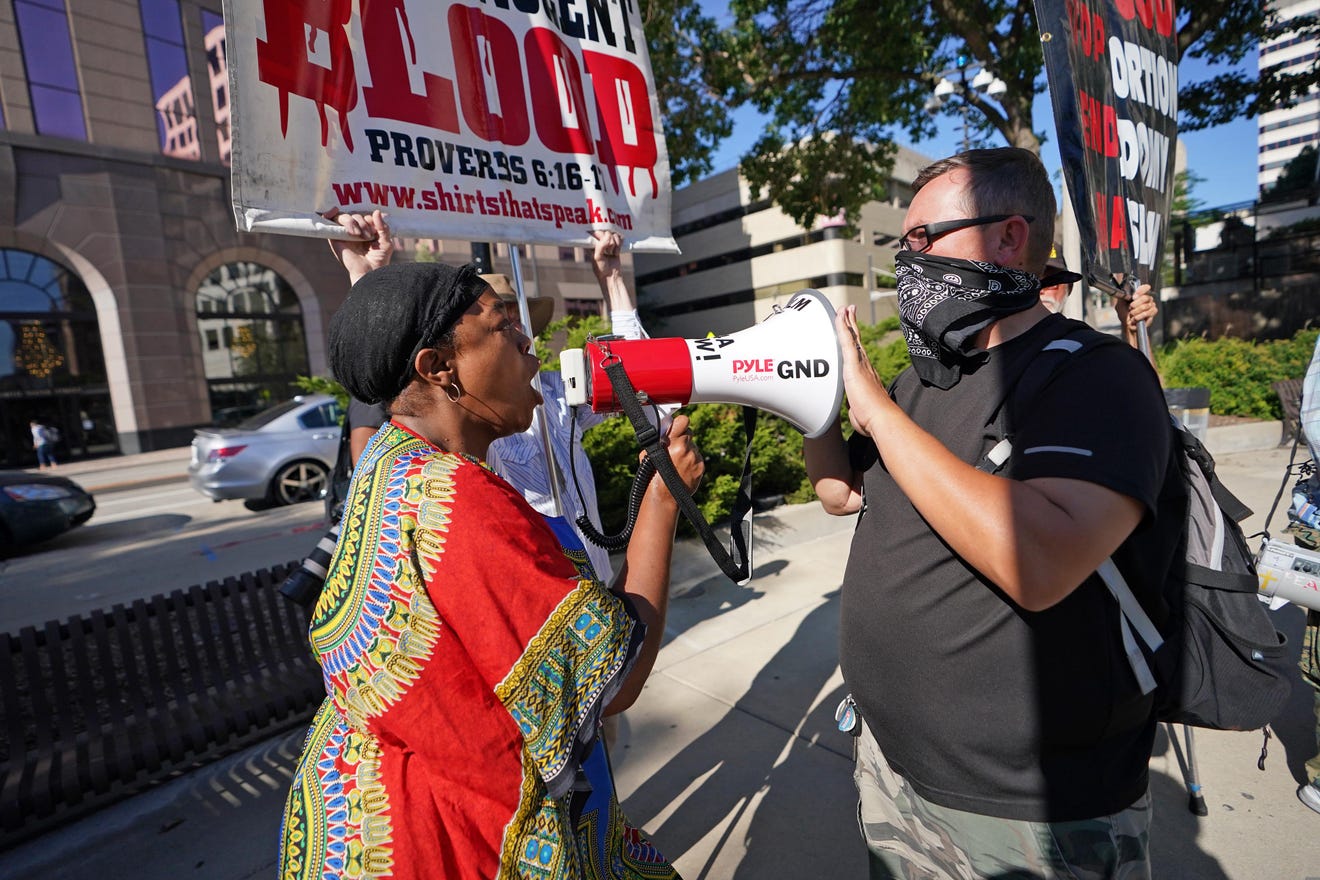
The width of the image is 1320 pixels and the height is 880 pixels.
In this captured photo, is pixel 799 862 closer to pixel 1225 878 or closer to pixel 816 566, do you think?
pixel 1225 878

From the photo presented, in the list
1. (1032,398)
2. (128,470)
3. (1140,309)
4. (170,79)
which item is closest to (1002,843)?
(1032,398)

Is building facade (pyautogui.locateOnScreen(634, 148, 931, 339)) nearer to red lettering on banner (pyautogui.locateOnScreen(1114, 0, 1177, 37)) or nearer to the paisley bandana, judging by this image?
red lettering on banner (pyautogui.locateOnScreen(1114, 0, 1177, 37))

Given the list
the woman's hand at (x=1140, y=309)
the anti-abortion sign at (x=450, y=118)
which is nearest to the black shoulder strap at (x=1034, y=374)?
the woman's hand at (x=1140, y=309)

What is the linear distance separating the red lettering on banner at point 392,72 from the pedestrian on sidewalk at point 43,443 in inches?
877

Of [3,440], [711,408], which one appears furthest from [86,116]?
[711,408]

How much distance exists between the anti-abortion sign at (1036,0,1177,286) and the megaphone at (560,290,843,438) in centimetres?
90

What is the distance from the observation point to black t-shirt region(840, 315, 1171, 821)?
1.09 meters

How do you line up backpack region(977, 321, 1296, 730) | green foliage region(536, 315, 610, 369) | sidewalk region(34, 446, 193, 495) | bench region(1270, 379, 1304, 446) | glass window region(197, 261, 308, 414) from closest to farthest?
1. backpack region(977, 321, 1296, 730)
2. green foliage region(536, 315, 610, 369)
3. bench region(1270, 379, 1304, 446)
4. sidewalk region(34, 446, 193, 495)
5. glass window region(197, 261, 308, 414)

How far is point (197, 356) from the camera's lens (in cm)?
2050

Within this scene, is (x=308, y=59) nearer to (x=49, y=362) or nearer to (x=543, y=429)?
(x=543, y=429)

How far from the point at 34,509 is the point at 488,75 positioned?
29.9ft

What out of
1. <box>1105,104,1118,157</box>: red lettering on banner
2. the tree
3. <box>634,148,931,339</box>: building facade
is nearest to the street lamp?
the tree

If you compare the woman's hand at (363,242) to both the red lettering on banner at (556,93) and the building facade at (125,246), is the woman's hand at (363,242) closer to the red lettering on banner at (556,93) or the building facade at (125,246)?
the red lettering on banner at (556,93)

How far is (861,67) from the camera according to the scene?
31.3 ft
